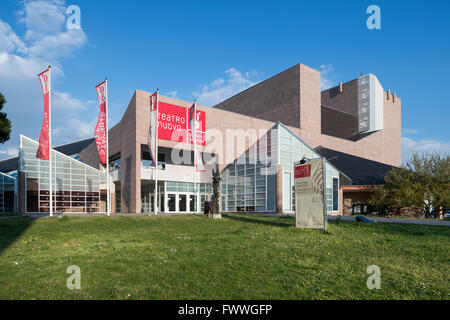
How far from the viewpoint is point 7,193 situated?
46.4 metres

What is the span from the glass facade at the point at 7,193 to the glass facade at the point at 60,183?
17.6 m

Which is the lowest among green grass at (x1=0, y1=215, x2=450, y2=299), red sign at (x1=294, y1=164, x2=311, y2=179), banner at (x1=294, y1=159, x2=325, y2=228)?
green grass at (x1=0, y1=215, x2=450, y2=299)

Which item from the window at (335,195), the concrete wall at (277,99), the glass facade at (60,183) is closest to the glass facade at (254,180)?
the window at (335,195)

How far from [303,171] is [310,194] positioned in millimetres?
1301

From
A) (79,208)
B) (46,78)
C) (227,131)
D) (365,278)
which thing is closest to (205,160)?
(227,131)

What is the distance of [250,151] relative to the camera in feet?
111

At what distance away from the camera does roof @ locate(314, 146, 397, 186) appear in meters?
37.3

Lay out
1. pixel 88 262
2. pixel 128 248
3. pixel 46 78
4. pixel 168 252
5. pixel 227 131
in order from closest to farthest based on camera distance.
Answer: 1. pixel 88 262
2. pixel 168 252
3. pixel 128 248
4. pixel 46 78
5. pixel 227 131

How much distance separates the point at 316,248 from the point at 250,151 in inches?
936

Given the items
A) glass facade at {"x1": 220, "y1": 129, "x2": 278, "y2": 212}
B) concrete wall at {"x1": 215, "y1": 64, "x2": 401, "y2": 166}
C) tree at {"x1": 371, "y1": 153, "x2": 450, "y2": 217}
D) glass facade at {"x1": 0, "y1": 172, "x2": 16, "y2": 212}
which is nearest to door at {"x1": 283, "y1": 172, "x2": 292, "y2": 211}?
glass facade at {"x1": 220, "y1": 129, "x2": 278, "y2": 212}

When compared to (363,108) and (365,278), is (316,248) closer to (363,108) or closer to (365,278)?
(365,278)

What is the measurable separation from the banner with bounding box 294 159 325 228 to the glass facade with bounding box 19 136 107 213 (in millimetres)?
27594

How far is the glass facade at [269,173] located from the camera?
31.4m

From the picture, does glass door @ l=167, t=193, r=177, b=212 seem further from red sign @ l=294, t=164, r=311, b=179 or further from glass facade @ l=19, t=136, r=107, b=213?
red sign @ l=294, t=164, r=311, b=179
